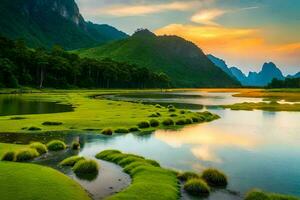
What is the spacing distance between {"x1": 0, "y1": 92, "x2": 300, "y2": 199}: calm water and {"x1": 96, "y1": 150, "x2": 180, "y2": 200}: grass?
3.14 m

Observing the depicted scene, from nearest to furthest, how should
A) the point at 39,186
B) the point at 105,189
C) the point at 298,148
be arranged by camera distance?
the point at 39,186
the point at 105,189
the point at 298,148

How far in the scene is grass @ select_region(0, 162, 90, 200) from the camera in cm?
2559

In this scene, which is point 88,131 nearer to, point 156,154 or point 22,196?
point 156,154

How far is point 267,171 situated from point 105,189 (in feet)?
57.6

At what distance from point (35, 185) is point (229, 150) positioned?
29027mm

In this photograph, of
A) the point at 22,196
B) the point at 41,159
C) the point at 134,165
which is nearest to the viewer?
the point at 22,196

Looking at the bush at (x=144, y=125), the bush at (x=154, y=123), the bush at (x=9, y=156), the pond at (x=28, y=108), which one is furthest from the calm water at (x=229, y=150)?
the pond at (x=28, y=108)

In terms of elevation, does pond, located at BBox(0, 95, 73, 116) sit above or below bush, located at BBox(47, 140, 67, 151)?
below

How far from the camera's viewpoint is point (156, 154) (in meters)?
46.5

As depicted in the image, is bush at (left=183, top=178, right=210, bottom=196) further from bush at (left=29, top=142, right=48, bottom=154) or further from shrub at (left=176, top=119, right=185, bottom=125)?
shrub at (left=176, top=119, right=185, bottom=125)

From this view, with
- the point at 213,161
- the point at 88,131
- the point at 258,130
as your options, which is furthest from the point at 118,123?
the point at 213,161

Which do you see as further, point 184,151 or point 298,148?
point 298,148

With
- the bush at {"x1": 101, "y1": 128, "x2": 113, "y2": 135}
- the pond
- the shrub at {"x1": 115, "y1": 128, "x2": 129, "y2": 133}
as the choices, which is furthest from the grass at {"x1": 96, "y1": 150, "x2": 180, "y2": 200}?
the pond

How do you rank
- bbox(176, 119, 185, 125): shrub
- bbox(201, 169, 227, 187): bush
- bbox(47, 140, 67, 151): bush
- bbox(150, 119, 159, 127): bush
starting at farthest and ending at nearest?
bbox(176, 119, 185, 125): shrub, bbox(150, 119, 159, 127): bush, bbox(47, 140, 67, 151): bush, bbox(201, 169, 227, 187): bush
